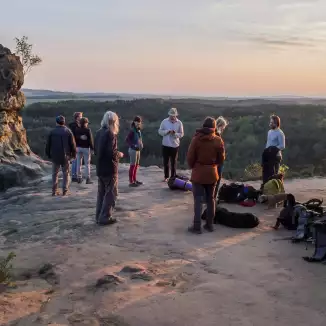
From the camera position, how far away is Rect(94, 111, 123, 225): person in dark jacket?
8125 millimetres

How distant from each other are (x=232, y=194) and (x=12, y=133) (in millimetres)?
8135

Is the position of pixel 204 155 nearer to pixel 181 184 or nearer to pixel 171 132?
pixel 171 132

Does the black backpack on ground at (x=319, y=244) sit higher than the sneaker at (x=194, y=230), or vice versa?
the black backpack on ground at (x=319, y=244)

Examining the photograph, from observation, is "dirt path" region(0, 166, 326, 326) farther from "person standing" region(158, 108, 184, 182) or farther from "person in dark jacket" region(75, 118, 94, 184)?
"person in dark jacket" region(75, 118, 94, 184)

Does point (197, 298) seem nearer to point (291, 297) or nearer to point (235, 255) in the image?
point (291, 297)

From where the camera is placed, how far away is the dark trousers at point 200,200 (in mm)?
7828

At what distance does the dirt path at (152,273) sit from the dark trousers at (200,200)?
0.27m

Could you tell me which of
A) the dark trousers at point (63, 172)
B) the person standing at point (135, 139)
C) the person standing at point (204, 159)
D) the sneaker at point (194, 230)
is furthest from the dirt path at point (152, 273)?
the person standing at point (135, 139)

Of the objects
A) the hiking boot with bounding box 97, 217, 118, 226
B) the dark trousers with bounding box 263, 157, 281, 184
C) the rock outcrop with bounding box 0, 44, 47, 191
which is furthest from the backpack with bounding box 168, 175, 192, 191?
the rock outcrop with bounding box 0, 44, 47, 191

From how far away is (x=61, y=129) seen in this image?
10.5 meters

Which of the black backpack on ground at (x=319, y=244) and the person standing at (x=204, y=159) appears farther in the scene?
the person standing at (x=204, y=159)

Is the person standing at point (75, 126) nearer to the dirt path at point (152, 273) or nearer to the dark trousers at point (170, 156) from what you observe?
the dark trousers at point (170, 156)

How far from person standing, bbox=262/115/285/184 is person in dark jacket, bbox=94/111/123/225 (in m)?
3.49

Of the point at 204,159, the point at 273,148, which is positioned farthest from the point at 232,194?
the point at 204,159
